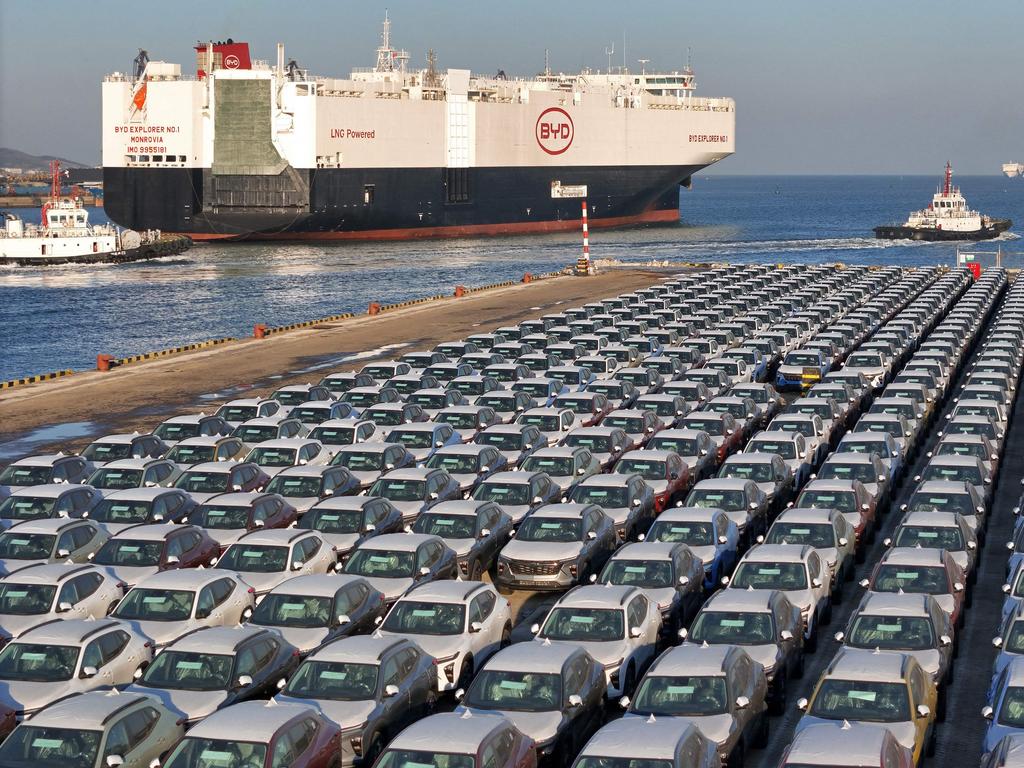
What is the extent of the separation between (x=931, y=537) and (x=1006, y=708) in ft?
21.0

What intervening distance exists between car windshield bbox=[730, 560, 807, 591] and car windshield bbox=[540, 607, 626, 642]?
2.11m

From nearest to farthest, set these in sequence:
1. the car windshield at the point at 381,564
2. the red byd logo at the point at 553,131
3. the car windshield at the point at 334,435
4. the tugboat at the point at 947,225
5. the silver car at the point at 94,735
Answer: the silver car at the point at 94,735 → the car windshield at the point at 381,564 → the car windshield at the point at 334,435 → the tugboat at the point at 947,225 → the red byd logo at the point at 553,131

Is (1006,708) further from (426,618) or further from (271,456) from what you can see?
(271,456)

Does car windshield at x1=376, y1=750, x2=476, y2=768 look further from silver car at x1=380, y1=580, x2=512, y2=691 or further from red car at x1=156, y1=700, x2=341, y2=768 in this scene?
silver car at x1=380, y1=580, x2=512, y2=691

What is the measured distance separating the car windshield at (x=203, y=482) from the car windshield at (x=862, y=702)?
1251 centimetres

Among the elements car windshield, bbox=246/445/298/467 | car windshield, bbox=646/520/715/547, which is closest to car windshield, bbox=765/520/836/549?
car windshield, bbox=646/520/715/547

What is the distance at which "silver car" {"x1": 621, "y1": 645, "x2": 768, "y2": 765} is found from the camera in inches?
528

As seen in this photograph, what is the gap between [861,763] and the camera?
38.0ft

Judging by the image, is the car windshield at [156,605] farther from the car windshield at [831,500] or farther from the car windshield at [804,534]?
the car windshield at [831,500]

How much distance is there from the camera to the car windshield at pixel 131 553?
63.6 ft

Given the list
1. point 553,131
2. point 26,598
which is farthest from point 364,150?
point 26,598

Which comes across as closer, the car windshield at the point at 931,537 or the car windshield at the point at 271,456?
the car windshield at the point at 931,537

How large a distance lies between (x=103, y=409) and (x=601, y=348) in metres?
13.1

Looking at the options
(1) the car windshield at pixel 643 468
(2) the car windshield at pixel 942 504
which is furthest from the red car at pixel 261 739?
Answer: (1) the car windshield at pixel 643 468
